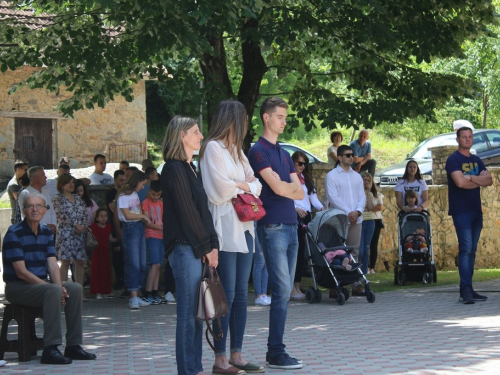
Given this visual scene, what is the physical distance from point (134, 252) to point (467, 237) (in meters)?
4.51

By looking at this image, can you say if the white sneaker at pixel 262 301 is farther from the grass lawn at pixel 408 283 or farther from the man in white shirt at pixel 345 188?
the grass lawn at pixel 408 283

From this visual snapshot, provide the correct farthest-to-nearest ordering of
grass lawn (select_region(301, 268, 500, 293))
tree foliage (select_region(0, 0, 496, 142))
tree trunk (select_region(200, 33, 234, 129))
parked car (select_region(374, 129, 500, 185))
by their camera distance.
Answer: parked car (select_region(374, 129, 500, 185)) < grass lawn (select_region(301, 268, 500, 293)) < tree trunk (select_region(200, 33, 234, 129)) < tree foliage (select_region(0, 0, 496, 142))

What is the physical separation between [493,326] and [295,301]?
3757 mm

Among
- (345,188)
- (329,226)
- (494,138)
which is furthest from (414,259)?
(494,138)

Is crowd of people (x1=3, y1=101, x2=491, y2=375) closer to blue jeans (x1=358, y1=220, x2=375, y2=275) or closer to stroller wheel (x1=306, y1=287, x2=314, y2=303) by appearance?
stroller wheel (x1=306, y1=287, x2=314, y2=303)

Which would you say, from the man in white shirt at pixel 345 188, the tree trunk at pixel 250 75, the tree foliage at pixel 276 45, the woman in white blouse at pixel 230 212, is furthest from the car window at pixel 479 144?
the woman in white blouse at pixel 230 212

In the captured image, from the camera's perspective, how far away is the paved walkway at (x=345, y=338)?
25.1 feet

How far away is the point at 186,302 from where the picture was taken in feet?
21.8

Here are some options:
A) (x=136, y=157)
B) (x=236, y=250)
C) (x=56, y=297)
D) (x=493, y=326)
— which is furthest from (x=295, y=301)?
(x=136, y=157)

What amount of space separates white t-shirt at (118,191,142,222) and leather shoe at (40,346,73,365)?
15.8 ft

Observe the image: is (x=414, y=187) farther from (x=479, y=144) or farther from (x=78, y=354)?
(x=479, y=144)

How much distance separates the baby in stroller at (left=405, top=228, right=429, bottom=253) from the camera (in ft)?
48.9

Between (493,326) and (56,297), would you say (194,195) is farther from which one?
(493,326)

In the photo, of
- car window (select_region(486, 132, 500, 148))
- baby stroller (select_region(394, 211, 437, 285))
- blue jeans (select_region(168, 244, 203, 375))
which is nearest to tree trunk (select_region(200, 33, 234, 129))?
baby stroller (select_region(394, 211, 437, 285))
